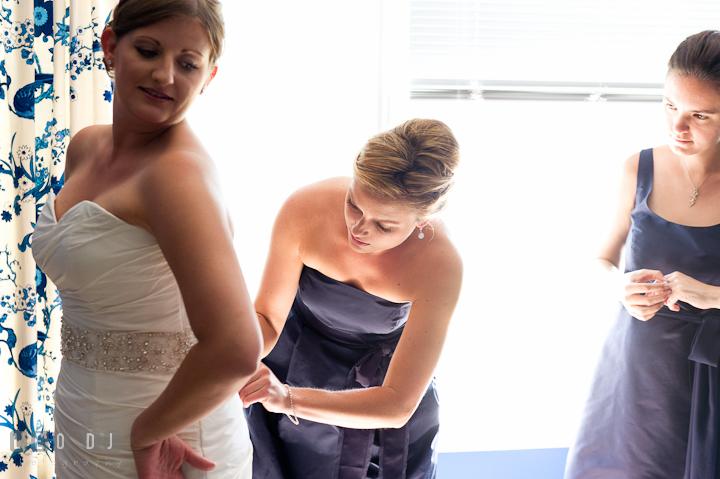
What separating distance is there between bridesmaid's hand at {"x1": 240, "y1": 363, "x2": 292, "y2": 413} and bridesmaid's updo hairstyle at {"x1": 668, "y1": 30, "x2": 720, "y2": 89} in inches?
55.4

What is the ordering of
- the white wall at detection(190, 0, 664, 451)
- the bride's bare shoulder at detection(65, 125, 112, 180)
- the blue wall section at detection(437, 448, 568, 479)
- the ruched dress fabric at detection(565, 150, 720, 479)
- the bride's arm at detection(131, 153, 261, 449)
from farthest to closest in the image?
the blue wall section at detection(437, 448, 568, 479)
the white wall at detection(190, 0, 664, 451)
the ruched dress fabric at detection(565, 150, 720, 479)
the bride's bare shoulder at detection(65, 125, 112, 180)
the bride's arm at detection(131, 153, 261, 449)

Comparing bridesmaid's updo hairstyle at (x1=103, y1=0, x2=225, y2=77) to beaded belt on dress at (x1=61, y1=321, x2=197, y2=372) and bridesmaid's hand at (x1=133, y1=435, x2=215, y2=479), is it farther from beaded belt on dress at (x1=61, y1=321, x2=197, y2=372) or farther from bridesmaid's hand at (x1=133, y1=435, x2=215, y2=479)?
bridesmaid's hand at (x1=133, y1=435, x2=215, y2=479)

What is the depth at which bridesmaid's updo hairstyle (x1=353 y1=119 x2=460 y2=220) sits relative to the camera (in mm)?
1213

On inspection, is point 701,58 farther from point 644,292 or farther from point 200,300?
point 200,300

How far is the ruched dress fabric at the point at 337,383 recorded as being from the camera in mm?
1409

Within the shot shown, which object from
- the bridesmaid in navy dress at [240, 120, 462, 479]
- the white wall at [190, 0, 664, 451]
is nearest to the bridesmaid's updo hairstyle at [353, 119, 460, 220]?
the bridesmaid in navy dress at [240, 120, 462, 479]

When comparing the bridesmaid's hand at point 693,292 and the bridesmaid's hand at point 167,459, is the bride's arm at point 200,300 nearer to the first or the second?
the bridesmaid's hand at point 167,459

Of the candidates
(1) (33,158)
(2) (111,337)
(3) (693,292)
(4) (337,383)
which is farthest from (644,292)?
(1) (33,158)

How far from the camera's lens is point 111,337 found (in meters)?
0.85

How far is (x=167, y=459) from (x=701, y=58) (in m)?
1.65

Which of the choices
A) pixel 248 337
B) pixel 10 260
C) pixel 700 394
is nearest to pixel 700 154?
pixel 700 394

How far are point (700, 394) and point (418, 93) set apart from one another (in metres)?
1.54

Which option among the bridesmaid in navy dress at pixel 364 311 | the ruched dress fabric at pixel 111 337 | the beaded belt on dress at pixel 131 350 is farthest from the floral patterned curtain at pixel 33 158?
the beaded belt on dress at pixel 131 350

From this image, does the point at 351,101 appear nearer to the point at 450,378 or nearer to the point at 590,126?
the point at 590,126
